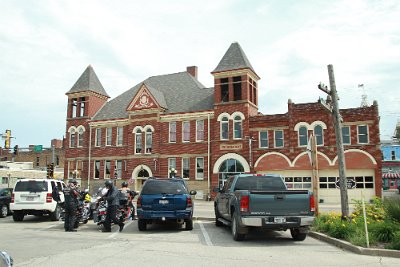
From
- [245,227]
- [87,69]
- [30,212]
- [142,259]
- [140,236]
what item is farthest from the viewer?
[87,69]

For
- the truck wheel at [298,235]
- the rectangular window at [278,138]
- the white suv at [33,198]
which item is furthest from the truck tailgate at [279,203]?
the rectangular window at [278,138]

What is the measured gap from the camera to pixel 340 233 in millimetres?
10633

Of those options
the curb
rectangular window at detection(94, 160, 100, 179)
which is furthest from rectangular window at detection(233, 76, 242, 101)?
the curb

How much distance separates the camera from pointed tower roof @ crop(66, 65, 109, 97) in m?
46.5

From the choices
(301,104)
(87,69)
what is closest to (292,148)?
(301,104)

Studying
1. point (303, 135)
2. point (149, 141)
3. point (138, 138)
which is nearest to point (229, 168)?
point (303, 135)

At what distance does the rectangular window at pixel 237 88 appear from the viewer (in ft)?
124

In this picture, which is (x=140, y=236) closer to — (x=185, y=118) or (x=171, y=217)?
(x=171, y=217)

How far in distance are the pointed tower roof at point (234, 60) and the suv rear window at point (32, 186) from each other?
24.5 m

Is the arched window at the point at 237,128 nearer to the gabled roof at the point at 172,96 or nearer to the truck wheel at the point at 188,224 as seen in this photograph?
the gabled roof at the point at 172,96

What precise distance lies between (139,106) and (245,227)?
106 ft

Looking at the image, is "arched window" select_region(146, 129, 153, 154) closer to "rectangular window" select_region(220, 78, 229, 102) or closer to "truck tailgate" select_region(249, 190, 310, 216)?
"rectangular window" select_region(220, 78, 229, 102)

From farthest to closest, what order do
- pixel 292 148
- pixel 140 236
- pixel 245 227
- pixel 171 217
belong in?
pixel 292 148
pixel 171 217
pixel 140 236
pixel 245 227

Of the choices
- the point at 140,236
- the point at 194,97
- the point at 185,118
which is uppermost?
the point at 194,97
